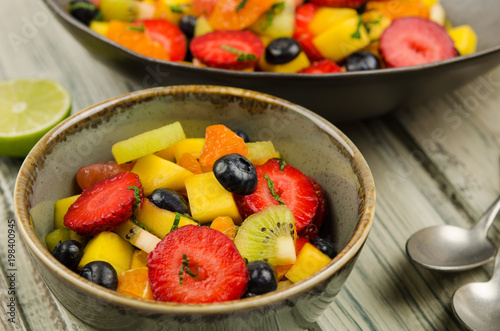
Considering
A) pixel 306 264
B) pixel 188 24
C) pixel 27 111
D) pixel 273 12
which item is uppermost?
pixel 273 12

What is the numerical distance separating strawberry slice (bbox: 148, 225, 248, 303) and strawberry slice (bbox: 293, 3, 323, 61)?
985mm

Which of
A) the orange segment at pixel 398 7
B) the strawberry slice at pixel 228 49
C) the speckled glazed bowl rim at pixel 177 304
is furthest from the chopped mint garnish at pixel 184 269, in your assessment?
the orange segment at pixel 398 7

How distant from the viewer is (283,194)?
1.19 meters

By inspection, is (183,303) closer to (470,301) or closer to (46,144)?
(46,144)

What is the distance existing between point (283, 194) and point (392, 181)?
0.59m

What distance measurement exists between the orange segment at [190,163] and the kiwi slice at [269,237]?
0.20 metres

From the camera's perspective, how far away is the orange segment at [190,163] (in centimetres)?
121

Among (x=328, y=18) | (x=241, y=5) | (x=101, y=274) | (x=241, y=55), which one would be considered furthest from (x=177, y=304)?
(x=328, y=18)

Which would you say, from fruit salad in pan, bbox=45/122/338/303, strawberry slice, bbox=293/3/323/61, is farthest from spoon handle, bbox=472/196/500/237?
strawberry slice, bbox=293/3/323/61

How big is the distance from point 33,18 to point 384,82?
1.58 metres

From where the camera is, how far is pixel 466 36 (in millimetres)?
1884

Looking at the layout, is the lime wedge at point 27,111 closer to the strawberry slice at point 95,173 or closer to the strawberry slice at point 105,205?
the strawberry slice at point 95,173

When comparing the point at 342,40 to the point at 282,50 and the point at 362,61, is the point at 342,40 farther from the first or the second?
the point at 282,50

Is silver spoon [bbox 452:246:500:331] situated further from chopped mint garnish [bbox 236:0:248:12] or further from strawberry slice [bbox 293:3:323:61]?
chopped mint garnish [bbox 236:0:248:12]
